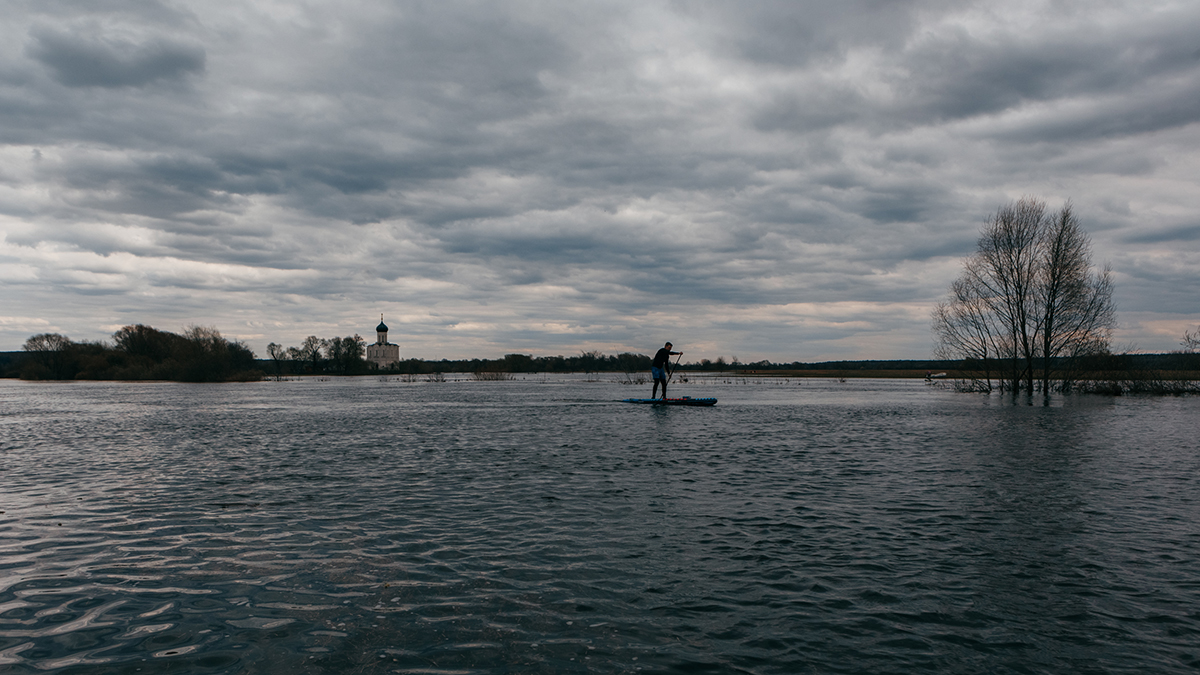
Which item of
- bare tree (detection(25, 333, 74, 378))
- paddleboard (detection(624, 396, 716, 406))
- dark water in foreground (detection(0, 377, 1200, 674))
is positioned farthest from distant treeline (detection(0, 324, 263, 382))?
dark water in foreground (detection(0, 377, 1200, 674))

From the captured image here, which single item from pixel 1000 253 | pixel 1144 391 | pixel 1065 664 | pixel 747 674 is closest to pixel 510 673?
pixel 747 674

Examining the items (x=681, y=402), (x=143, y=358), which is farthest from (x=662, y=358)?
(x=143, y=358)

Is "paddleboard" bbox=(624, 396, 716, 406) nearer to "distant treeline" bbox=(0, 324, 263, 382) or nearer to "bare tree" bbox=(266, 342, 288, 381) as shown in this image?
"distant treeline" bbox=(0, 324, 263, 382)

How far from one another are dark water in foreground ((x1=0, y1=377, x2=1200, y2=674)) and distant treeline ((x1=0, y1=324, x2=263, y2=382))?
86.9 metres

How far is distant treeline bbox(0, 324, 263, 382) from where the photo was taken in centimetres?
9400

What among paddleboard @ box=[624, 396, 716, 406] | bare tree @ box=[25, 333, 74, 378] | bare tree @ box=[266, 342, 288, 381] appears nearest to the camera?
paddleboard @ box=[624, 396, 716, 406]

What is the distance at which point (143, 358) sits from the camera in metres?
107

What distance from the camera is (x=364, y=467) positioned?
15.2 m

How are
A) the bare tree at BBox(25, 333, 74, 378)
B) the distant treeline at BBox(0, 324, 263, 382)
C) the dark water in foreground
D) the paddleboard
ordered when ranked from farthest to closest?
the bare tree at BBox(25, 333, 74, 378) → the distant treeline at BBox(0, 324, 263, 382) → the paddleboard → the dark water in foreground

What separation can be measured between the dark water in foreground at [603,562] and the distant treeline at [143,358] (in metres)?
86.9

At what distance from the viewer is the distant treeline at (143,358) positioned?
9400 cm

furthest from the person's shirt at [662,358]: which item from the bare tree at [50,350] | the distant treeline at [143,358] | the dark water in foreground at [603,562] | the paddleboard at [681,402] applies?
the bare tree at [50,350]

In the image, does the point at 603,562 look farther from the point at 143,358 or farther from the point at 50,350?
Result: the point at 50,350

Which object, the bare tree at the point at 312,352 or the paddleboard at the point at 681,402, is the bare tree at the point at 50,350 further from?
the paddleboard at the point at 681,402
